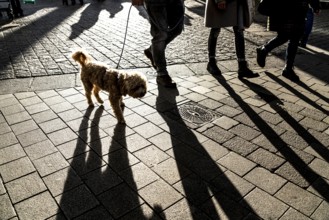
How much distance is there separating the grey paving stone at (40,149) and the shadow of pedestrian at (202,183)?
145 cm

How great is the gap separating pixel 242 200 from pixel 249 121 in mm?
1581

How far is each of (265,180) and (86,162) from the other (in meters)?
1.90

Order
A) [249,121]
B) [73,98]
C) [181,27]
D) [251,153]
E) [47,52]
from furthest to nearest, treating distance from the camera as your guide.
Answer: [47,52], [181,27], [73,98], [249,121], [251,153]

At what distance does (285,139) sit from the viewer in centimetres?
357

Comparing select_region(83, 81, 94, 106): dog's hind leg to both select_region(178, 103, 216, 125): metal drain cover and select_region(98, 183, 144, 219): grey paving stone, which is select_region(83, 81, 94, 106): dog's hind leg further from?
select_region(98, 183, 144, 219): grey paving stone

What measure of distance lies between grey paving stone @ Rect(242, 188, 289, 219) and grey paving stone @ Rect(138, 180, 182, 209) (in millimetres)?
649

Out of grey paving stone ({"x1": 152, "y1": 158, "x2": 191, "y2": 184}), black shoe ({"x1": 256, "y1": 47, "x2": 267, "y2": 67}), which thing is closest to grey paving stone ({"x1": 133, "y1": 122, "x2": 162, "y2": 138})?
grey paving stone ({"x1": 152, "y1": 158, "x2": 191, "y2": 184})

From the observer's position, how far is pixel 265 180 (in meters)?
2.88

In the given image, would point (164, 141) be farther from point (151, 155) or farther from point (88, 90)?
point (88, 90)

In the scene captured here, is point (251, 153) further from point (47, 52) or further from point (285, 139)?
point (47, 52)

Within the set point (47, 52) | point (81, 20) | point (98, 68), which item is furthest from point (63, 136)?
point (81, 20)

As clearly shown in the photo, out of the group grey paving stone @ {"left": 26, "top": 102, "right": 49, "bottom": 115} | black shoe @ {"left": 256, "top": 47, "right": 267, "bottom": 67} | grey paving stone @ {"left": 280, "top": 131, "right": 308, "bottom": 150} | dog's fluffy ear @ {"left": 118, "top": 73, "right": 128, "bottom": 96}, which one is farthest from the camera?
black shoe @ {"left": 256, "top": 47, "right": 267, "bottom": 67}

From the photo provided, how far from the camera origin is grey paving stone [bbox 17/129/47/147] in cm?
354

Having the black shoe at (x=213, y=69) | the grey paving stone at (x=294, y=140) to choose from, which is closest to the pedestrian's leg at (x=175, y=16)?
the black shoe at (x=213, y=69)
